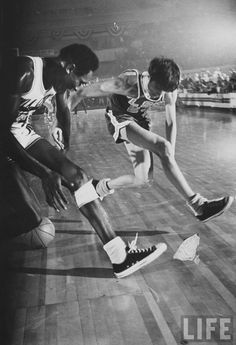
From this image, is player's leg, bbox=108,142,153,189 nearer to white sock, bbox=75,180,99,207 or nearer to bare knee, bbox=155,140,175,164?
bare knee, bbox=155,140,175,164

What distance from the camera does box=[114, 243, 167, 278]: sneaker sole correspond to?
2.46 meters

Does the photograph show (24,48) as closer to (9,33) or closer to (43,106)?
(9,33)

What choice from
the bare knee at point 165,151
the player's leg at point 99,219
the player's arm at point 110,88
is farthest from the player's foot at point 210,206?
the player's arm at point 110,88

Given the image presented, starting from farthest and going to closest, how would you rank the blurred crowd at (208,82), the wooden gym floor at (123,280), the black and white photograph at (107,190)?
the blurred crowd at (208,82), the black and white photograph at (107,190), the wooden gym floor at (123,280)

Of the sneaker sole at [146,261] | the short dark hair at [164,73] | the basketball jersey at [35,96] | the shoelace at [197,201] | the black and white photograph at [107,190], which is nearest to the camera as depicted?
the black and white photograph at [107,190]

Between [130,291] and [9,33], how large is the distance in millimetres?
2250

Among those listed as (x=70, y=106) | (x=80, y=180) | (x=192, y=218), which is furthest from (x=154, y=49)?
(x=192, y=218)

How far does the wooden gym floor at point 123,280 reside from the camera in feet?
6.52

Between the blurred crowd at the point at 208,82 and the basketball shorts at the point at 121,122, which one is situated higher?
the blurred crowd at the point at 208,82

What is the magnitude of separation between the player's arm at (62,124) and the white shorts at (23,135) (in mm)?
219

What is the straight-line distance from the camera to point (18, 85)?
2.54 metres

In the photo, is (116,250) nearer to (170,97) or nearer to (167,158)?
(167,158)

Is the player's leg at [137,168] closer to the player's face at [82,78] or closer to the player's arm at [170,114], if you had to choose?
the player's arm at [170,114]

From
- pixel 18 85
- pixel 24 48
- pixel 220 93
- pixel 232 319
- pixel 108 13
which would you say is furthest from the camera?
pixel 220 93
